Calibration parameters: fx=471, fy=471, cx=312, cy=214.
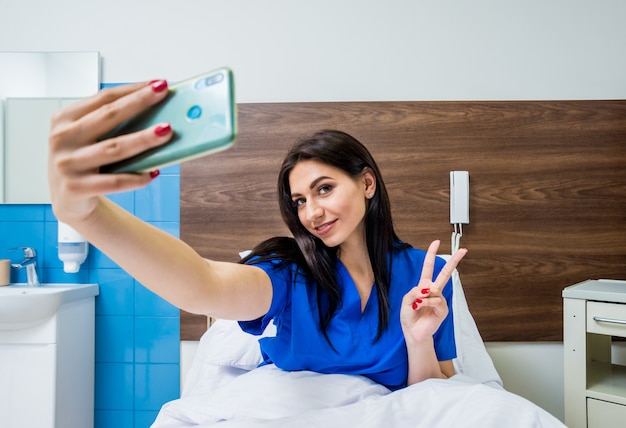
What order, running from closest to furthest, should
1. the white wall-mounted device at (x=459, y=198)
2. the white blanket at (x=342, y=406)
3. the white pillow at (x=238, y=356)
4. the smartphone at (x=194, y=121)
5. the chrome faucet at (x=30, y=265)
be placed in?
the smartphone at (x=194, y=121), the white blanket at (x=342, y=406), the white pillow at (x=238, y=356), the white wall-mounted device at (x=459, y=198), the chrome faucet at (x=30, y=265)

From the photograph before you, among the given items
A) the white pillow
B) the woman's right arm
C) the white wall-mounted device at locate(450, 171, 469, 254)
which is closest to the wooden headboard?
the white wall-mounted device at locate(450, 171, 469, 254)

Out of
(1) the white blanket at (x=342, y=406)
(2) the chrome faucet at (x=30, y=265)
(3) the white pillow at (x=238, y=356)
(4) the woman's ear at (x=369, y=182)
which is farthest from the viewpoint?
(2) the chrome faucet at (x=30, y=265)

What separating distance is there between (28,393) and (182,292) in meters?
1.48

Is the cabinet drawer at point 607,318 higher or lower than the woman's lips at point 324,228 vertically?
lower

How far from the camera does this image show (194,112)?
1.60 feet

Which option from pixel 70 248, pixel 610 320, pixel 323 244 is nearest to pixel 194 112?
pixel 323 244

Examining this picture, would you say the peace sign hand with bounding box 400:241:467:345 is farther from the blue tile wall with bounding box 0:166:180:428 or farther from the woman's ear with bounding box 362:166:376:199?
the blue tile wall with bounding box 0:166:180:428

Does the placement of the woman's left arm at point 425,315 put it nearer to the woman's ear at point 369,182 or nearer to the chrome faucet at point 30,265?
the woman's ear at point 369,182

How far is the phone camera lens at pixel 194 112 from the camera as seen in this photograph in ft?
1.59

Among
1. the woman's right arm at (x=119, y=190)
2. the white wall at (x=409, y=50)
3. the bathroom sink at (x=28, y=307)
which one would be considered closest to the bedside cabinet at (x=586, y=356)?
the white wall at (x=409, y=50)

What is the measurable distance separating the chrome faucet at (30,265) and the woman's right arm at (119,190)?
1.61 meters

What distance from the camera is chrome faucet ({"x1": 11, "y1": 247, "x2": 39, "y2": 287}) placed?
2.04 meters

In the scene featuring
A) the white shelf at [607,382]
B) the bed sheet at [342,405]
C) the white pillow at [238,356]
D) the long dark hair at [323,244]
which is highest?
the long dark hair at [323,244]

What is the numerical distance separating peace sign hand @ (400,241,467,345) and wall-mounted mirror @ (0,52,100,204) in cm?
173
